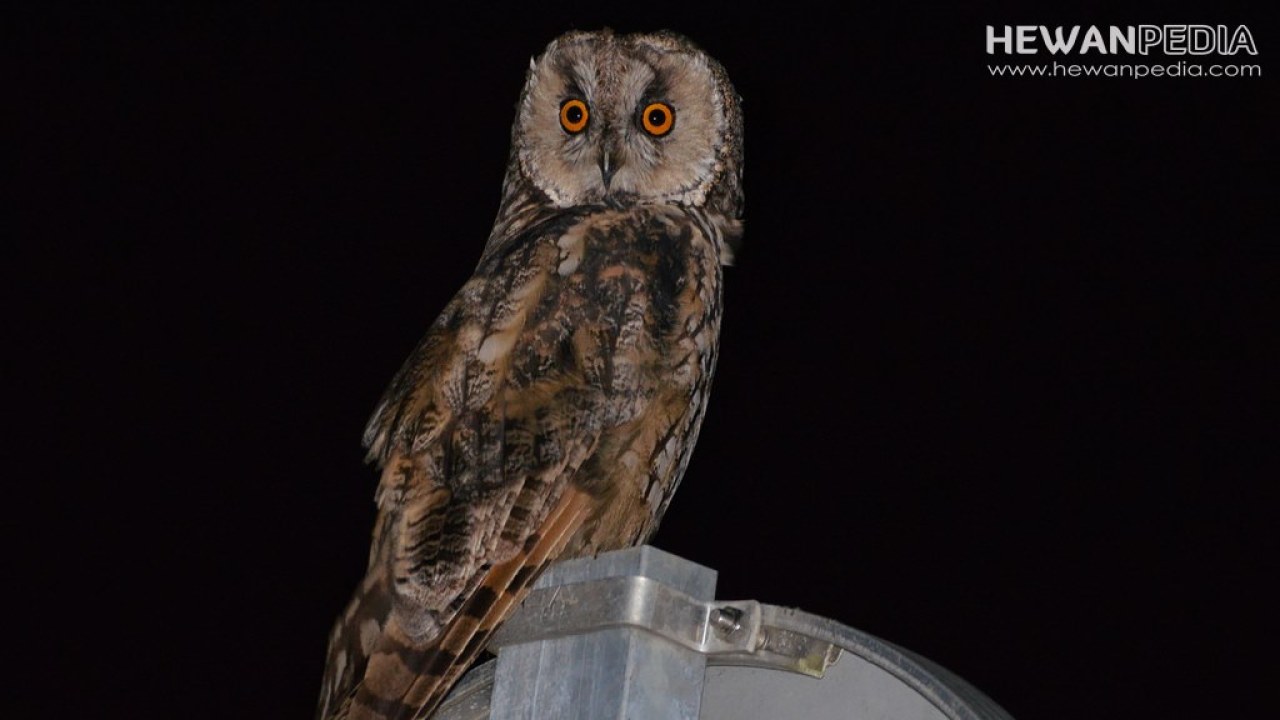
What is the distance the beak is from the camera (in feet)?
6.34

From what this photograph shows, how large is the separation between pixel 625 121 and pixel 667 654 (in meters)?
1.14

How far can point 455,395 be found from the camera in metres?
1.67

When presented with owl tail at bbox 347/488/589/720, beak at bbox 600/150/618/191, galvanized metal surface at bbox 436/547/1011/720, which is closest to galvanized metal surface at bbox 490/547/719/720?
galvanized metal surface at bbox 436/547/1011/720

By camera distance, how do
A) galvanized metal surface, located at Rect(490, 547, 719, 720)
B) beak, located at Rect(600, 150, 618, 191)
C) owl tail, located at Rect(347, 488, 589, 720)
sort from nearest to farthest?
galvanized metal surface, located at Rect(490, 547, 719, 720) < owl tail, located at Rect(347, 488, 589, 720) < beak, located at Rect(600, 150, 618, 191)

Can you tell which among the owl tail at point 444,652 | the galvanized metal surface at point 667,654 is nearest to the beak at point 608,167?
the owl tail at point 444,652

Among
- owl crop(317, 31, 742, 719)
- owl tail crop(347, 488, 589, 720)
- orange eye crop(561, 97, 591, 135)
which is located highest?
orange eye crop(561, 97, 591, 135)

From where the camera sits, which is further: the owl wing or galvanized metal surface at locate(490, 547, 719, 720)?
the owl wing

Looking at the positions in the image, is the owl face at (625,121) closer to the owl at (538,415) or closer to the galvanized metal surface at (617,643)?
the owl at (538,415)

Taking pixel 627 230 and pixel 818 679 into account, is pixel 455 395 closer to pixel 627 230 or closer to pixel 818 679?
pixel 627 230

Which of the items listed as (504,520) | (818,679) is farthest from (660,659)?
(504,520)

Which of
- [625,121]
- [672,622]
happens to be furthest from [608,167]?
[672,622]

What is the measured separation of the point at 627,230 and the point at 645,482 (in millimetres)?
318

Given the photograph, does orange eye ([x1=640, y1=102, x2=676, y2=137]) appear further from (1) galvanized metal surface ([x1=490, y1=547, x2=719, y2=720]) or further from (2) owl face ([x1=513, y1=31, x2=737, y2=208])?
(1) galvanized metal surface ([x1=490, y1=547, x2=719, y2=720])

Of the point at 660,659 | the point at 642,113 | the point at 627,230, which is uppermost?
the point at 642,113
